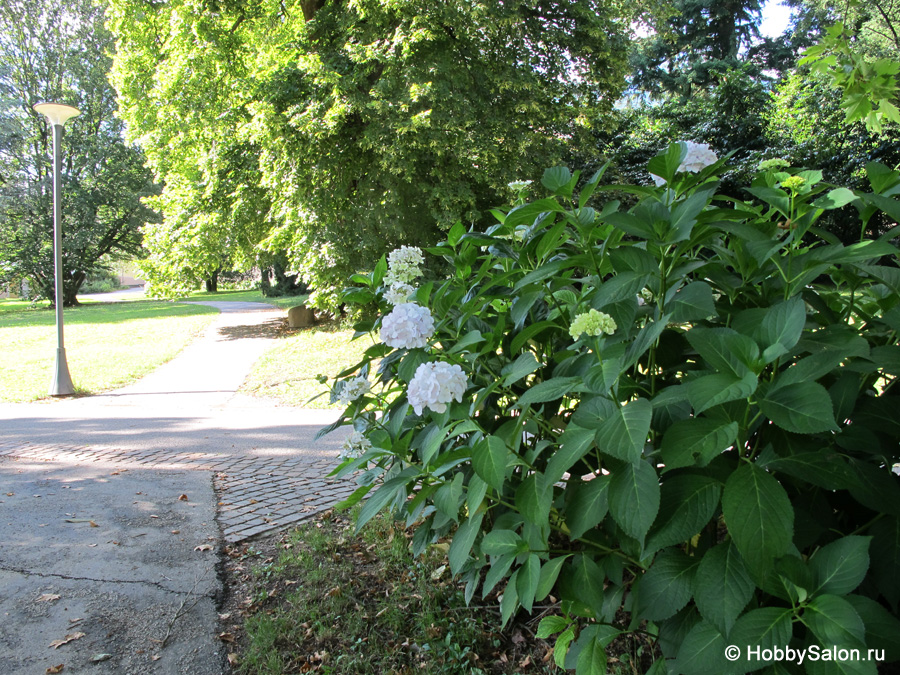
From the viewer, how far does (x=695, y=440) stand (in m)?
1.23

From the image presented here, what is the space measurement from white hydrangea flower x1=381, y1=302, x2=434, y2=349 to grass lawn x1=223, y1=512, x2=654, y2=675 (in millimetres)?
1266

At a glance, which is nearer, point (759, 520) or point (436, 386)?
point (759, 520)

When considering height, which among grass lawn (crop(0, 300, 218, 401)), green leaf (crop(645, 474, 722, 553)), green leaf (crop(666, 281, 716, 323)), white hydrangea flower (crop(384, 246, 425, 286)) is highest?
white hydrangea flower (crop(384, 246, 425, 286))

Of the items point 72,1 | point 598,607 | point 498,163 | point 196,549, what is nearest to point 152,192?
point 72,1

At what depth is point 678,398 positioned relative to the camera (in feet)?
4.20

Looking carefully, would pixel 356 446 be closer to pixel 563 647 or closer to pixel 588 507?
pixel 563 647

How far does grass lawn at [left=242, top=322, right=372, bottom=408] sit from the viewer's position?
902cm

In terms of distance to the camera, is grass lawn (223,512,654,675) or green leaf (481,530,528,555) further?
grass lawn (223,512,654,675)

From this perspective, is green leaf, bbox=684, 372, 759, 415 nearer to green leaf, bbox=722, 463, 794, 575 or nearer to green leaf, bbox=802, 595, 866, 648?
green leaf, bbox=722, 463, 794, 575

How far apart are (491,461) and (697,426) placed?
0.49 m

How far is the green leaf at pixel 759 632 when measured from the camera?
120cm

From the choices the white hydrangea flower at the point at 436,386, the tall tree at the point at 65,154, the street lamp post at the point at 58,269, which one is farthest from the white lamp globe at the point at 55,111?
the tall tree at the point at 65,154

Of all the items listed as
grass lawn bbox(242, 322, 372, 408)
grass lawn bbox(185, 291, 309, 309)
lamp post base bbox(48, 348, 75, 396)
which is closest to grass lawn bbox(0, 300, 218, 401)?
lamp post base bbox(48, 348, 75, 396)

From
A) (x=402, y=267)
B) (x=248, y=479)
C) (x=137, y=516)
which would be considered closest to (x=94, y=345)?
(x=248, y=479)
